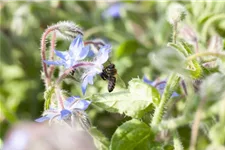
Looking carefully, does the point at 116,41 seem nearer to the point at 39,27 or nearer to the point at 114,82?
the point at 39,27

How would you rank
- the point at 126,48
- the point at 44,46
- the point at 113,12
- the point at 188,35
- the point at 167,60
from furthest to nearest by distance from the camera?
1. the point at 113,12
2. the point at 126,48
3. the point at 188,35
4. the point at 44,46
5. the point at 167,60

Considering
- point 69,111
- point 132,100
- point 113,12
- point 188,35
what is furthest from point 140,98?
point 113,12

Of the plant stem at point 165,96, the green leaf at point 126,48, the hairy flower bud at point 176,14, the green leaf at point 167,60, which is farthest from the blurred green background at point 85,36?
the green leaf at point 167,60

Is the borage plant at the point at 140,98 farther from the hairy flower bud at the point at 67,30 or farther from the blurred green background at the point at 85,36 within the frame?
the blurred green background at the point at 85,36

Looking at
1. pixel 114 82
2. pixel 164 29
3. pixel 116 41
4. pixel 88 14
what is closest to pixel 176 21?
pixel 114 82

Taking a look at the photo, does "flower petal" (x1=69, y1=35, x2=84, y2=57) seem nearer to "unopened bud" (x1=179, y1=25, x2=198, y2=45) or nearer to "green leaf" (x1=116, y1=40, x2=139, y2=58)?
"unopened bud" (x1=179, y1=25, x2=198, y2=45)

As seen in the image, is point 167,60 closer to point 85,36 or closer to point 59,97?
point 59,97
